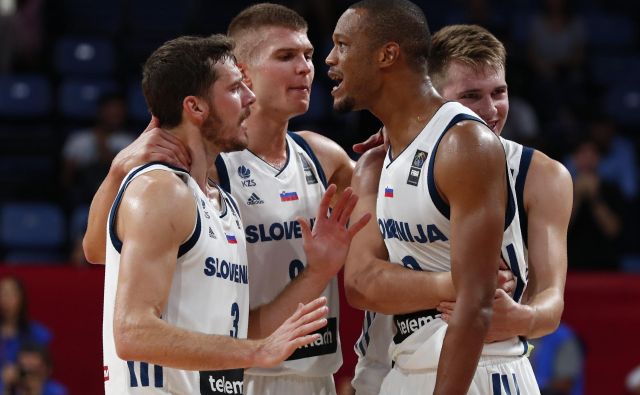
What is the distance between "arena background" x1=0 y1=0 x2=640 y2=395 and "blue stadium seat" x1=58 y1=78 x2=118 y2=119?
0.06 feet

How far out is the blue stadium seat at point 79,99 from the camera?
1296 centimetres

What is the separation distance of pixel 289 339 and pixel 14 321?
5.99 metres

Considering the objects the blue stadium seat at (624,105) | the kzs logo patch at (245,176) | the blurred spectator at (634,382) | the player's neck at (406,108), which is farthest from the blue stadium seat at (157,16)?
the player's neck at (406,108)

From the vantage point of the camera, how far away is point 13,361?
31.1 ft

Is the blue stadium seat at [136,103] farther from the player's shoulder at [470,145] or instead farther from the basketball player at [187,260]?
the player's shoulder at [470,145]

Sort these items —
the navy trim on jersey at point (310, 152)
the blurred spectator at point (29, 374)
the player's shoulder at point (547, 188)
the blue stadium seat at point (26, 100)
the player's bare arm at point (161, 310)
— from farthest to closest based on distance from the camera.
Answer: the blue stadium seat at point (26, 100) → the blurred spectator at point (29, 374) → the navy trim on jersey at point (310, 152) → the player's shoulder at point (547, 188) → the player's bare arm at point (161, 310)

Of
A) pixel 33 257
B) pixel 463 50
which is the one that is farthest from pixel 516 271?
pixel 33 257

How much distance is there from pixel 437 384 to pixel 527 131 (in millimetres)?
8288

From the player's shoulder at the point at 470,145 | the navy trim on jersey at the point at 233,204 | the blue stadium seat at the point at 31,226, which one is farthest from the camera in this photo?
the blue stadium seat at the point at 31,226

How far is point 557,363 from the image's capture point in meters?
9.70

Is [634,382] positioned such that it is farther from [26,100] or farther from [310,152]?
[26,100]

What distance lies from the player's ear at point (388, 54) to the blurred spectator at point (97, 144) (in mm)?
7207

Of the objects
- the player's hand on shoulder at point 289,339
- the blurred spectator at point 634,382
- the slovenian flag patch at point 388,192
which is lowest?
the blurred spectator at point 634,382

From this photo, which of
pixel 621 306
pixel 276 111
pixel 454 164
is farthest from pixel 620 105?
pixel 454 164
